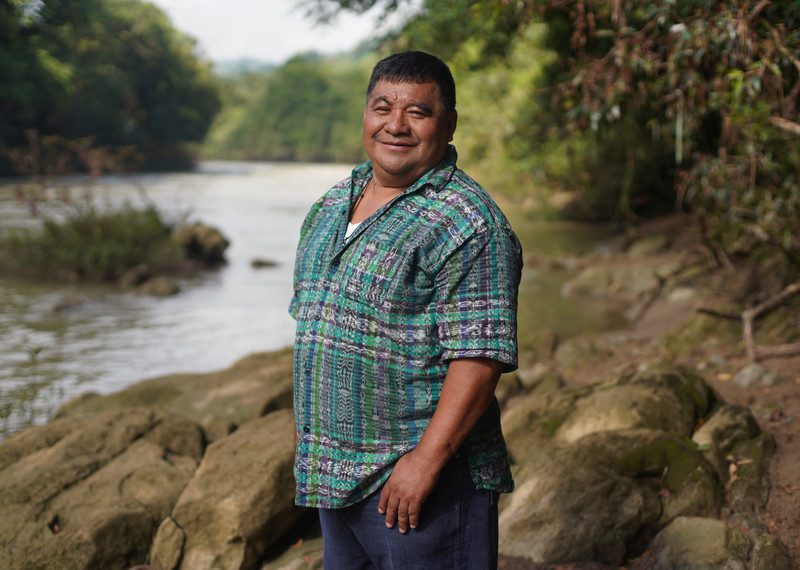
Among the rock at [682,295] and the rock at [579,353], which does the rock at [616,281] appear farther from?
the rock at [579,353]

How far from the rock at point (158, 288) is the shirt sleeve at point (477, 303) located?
39.3 feet

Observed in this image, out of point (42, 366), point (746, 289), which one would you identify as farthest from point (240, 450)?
point (42, 366)

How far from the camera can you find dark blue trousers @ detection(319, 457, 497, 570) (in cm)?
196

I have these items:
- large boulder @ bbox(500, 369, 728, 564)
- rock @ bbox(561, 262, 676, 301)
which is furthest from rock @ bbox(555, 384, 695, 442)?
rock @ bbox(561, 262, 676, 301)

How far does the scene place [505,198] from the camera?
22469mm

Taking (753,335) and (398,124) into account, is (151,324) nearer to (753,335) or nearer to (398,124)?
(753,335)

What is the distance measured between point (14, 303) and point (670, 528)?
432 inches

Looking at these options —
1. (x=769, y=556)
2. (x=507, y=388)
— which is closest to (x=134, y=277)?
(x=507, y=388)

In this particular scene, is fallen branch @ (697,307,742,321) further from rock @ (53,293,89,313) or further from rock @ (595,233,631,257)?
rock @ (53,293,89,313)

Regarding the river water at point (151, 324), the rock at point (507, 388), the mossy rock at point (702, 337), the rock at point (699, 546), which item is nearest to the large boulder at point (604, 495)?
the rock at point (699, 546)

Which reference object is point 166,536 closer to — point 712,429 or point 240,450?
point 240,450

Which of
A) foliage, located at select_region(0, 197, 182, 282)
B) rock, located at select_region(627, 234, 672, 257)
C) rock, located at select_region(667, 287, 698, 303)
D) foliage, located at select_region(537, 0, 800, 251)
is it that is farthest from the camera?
foliage, located at select_region(0, 197, 182, 282)

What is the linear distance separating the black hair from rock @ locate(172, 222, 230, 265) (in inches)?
567

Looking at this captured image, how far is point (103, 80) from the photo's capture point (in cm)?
4312
